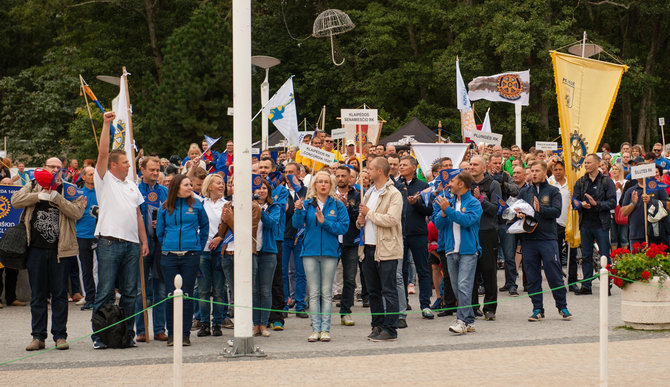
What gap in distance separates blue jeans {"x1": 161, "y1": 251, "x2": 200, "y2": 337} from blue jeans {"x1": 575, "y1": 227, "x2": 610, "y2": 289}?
6.70 metres

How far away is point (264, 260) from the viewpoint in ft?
36.4

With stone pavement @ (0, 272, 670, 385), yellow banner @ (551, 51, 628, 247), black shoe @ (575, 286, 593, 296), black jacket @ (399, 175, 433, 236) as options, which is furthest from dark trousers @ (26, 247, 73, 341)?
black shoe @ (575, 286, 593, 296)

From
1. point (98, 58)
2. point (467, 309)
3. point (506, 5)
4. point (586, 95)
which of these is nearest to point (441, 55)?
point (506, 5)

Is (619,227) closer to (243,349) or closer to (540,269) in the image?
(540,269)

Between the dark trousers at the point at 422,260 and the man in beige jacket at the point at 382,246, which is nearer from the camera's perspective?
the man in beige jacket at the point at 382,246

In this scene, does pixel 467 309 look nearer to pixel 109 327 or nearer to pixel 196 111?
pixel 109 327

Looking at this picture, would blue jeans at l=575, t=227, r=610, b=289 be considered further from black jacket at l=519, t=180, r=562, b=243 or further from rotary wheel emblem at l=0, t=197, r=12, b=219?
rotary wheel emblem at l=0, t=197, r=12, b=219

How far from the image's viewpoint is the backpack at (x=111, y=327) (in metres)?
10.3

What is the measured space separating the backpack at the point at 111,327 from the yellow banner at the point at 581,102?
733 centimetres

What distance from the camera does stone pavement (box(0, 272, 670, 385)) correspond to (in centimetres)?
853

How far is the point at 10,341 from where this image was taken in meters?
11.0

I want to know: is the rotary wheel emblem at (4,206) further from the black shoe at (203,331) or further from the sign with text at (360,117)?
the sign with text at (360,117)

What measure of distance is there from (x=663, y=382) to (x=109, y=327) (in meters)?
5.65

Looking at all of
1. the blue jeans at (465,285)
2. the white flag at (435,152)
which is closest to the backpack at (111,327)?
the blue jeans at (465,285)
